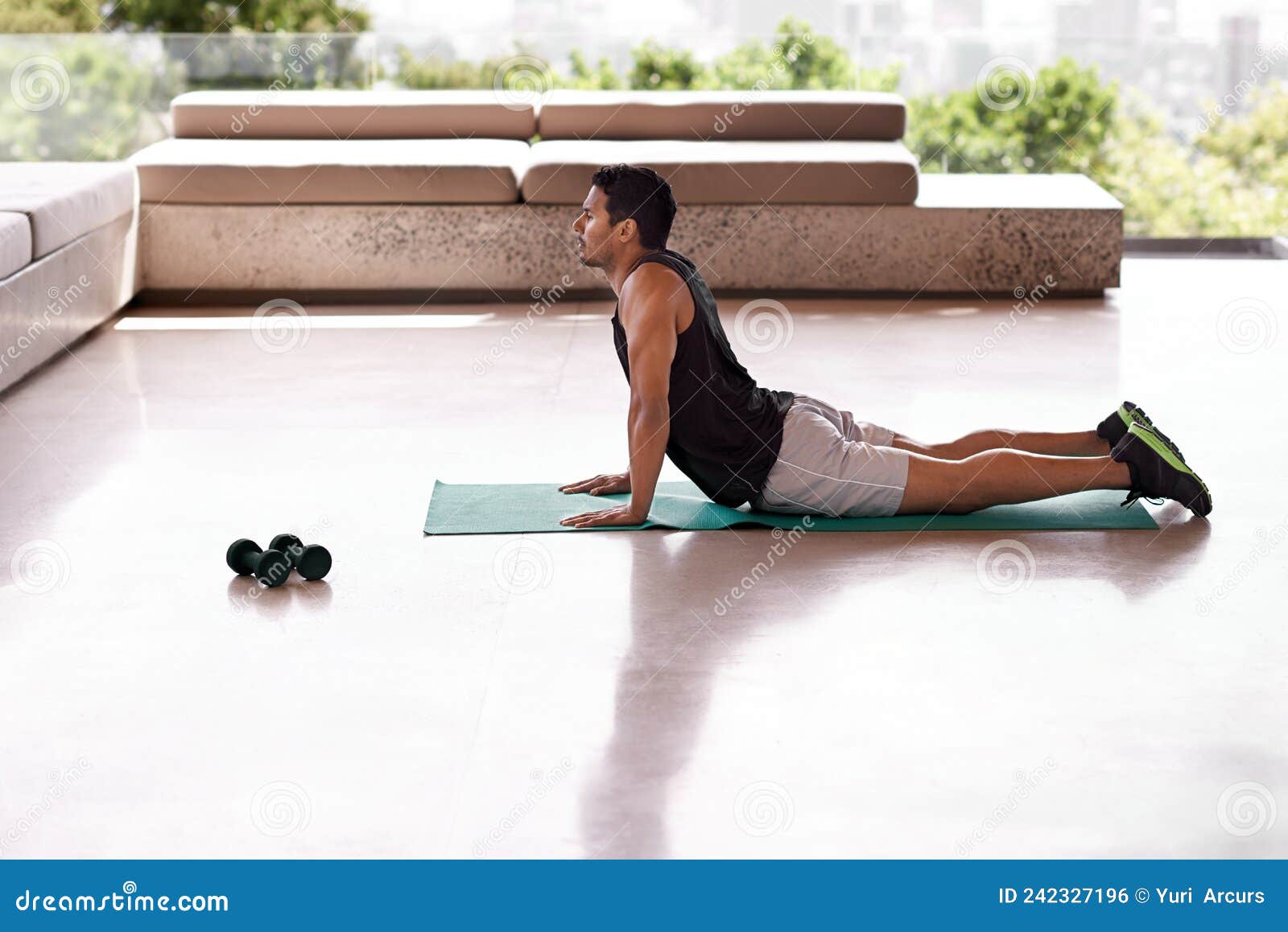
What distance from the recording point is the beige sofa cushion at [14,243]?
4527 millimetres

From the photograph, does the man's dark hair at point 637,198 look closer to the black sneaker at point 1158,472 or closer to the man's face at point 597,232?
the man's face at point 597,232

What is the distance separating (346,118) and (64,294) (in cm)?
183

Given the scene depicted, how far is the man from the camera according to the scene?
127 inches

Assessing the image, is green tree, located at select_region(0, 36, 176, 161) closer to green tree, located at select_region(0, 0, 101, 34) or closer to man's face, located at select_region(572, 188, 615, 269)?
man's face, located at select_region(572, 188, 615, 269)

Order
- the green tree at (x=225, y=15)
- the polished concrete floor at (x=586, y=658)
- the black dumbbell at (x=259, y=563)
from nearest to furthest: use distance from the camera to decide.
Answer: the polished concrete floor at (x=586, y=658) < the black dumbbell at (x=259, y=563) < the green tree at (x=225, y=15)

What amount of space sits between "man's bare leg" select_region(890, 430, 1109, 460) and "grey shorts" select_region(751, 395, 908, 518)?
7.7 inches

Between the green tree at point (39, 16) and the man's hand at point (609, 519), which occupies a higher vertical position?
the green tree at point (39, 16)

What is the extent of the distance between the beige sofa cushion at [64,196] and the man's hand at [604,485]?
223cm

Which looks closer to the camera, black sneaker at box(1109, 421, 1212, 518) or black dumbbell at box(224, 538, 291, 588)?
black dumbbell at box(224, 538, 291, 588)

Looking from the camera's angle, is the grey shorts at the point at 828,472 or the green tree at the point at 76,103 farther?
the green tree at the point at 76,103

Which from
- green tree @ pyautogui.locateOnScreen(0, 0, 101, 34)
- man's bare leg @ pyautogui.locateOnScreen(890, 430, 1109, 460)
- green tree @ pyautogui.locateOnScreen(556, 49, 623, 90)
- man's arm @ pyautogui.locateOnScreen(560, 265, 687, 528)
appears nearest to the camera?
man's arm @ pyautogui.locateOnScreen(560, 265, 687, 528)

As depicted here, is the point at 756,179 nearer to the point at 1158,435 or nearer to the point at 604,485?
the point at 604,485

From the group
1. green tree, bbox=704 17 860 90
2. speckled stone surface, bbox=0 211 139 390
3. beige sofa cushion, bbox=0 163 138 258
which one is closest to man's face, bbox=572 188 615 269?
speckled stone surface, bbox=0 211 139 390

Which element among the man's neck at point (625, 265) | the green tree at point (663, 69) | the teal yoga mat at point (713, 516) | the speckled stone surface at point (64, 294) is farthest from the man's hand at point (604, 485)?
the green tree at point (663, 69)
